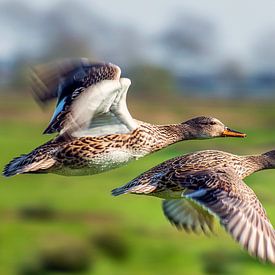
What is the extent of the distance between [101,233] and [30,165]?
19.8 m

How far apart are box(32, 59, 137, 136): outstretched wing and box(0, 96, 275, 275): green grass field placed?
13058 mm

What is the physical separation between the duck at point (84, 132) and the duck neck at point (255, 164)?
8.6 inches

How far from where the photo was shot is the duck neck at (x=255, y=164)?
328 inches

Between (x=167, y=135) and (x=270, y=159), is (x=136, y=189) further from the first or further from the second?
(x=270, y=159)

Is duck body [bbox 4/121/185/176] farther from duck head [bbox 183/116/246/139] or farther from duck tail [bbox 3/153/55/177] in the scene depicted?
duck head [bbox 183/116/246/139]

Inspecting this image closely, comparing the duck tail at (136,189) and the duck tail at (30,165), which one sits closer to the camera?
the duck tail at (136,189)

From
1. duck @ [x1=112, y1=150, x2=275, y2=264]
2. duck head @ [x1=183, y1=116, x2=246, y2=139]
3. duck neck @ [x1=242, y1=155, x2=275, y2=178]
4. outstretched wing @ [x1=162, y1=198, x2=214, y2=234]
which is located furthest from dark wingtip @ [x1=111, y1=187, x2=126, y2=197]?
duck head @ [x1=183, y1=116, x2=246, y2=139]

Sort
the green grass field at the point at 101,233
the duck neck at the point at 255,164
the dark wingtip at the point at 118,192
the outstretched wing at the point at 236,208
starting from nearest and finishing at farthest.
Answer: the outstretched wing at the point at 236,208 < the dark wingtip at the point at 118,192 < the duck neck at the point at 255,164 < the green grass field at the point at 101,233

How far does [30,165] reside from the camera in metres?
8.05

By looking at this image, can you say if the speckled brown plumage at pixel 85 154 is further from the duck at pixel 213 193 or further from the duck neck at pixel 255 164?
the duck neck at pixel 255 164

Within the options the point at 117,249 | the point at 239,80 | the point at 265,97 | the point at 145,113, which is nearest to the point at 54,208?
the point at 117,249

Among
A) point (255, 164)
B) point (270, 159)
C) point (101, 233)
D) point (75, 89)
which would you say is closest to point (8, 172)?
point (75, 89)

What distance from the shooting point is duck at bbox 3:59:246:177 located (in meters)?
7.91

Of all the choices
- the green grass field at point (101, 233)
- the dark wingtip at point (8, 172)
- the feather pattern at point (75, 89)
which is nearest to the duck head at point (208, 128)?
the feather pattern at point (75, 89)
